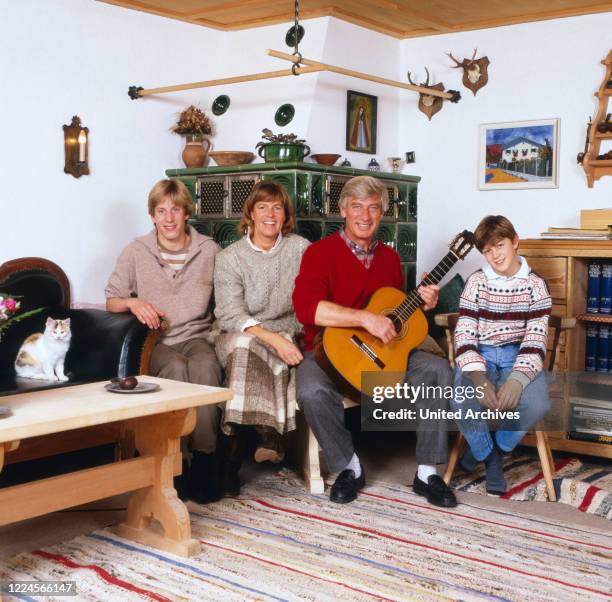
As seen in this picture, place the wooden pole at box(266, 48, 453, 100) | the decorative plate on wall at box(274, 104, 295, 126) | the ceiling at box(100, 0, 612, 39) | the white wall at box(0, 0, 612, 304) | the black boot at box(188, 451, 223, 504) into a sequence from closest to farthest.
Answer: the black boot at box(188, 451, 223, 504) < the wooden pole at box(266, 48, 453, 100) < the white wall at box(0, 0, 612, 304) < the ceiling at box(100, 0, 612, 39) < the decorative plate on wall at box(274, 104, 295, 126)

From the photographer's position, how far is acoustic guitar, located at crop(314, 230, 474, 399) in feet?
11.4

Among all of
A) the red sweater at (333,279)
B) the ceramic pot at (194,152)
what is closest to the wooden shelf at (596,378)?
the red sweater at (333,279)

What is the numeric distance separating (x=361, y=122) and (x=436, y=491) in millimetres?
2388

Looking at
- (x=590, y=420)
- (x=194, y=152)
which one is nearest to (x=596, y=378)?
(x=590, y=420)

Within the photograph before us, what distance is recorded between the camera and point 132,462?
2.89 m

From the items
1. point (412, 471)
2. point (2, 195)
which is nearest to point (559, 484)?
point (412, 471)

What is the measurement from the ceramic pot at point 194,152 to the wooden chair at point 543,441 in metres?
1.79

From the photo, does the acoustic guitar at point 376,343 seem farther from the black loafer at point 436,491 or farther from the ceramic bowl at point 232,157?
the ceramic bowl at point 232,157

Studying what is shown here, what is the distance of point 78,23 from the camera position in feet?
14.5

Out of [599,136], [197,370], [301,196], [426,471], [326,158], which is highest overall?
[599,136]

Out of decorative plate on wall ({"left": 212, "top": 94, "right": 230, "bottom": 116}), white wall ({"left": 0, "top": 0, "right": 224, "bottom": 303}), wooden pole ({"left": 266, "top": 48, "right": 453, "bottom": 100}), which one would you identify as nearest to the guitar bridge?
wooden pole ({"left": 266, "top": 48, "right": 453, "bottom": 100})

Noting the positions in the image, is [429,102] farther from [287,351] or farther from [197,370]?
[197,370]

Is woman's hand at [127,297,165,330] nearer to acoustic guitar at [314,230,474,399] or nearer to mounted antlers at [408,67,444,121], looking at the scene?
acoustic guitar at [314,230,474,399]

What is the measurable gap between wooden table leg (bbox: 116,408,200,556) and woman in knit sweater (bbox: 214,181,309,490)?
513 millimetres
